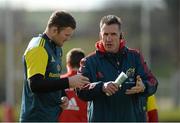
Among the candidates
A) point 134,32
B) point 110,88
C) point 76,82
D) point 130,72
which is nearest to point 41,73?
point 76,82

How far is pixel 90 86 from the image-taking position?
28.5 ft

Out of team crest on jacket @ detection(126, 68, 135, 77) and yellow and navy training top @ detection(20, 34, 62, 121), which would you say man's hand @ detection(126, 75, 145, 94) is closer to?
team crest on jacket @ detection(126, 68, 135, 77)

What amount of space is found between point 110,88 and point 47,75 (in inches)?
26.4

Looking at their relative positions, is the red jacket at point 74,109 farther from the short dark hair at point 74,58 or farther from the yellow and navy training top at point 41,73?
the yellow and navy training top at point 41,73

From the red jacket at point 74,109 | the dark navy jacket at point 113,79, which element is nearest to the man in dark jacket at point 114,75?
the dark navy jacket at point 113,79

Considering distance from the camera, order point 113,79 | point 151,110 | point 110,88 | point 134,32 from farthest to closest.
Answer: point 134,32 → point 151,110 → point 113,79 → point 110,88

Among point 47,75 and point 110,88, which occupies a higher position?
point 47,75

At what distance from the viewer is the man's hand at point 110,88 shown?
27.5 ft

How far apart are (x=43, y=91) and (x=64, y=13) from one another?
2.80ft

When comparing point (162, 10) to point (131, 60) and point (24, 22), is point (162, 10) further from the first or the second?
point (131, 60)

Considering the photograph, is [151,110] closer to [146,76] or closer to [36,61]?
[146,76]

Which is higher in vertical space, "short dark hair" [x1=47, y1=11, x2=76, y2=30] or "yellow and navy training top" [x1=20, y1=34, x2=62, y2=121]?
"short dark hair" [x1=47, y1=11, x2=76, y2=30]

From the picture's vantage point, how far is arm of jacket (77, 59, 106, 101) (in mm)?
8633

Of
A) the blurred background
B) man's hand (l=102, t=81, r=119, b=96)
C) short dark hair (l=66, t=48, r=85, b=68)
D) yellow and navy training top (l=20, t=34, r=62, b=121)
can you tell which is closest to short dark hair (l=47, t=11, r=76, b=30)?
yellow and navy training top (l=20, t=34, r=62, b=121)
